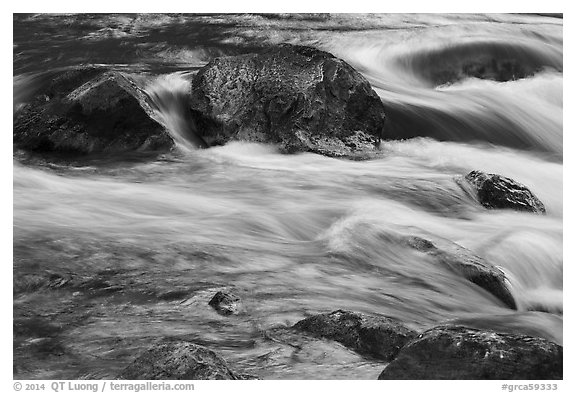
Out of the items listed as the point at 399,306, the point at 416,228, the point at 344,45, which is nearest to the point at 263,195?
the point at 416,228

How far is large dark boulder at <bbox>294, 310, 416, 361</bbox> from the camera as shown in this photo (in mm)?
6297

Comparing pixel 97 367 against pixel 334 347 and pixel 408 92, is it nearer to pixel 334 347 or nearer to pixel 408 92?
pixel 334 347

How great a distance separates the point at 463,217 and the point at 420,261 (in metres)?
1.12

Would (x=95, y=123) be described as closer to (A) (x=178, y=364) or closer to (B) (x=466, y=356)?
(A) (x=178, y=364)

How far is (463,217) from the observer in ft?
28.9

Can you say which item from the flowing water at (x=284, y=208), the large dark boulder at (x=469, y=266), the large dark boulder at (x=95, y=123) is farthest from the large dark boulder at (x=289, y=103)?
the large dark boulder at (x=469, y=266)

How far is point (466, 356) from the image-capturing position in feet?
18.9

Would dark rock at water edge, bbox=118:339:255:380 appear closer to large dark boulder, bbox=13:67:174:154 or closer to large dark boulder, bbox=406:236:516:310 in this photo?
large dark boulder, bbox=406:236:516:310

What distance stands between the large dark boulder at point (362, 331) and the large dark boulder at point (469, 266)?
125 cm

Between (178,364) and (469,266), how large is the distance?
2719mm

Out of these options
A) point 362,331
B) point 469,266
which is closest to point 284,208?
point 469,266

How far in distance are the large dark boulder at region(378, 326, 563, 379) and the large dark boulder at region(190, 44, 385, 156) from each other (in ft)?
13.3
